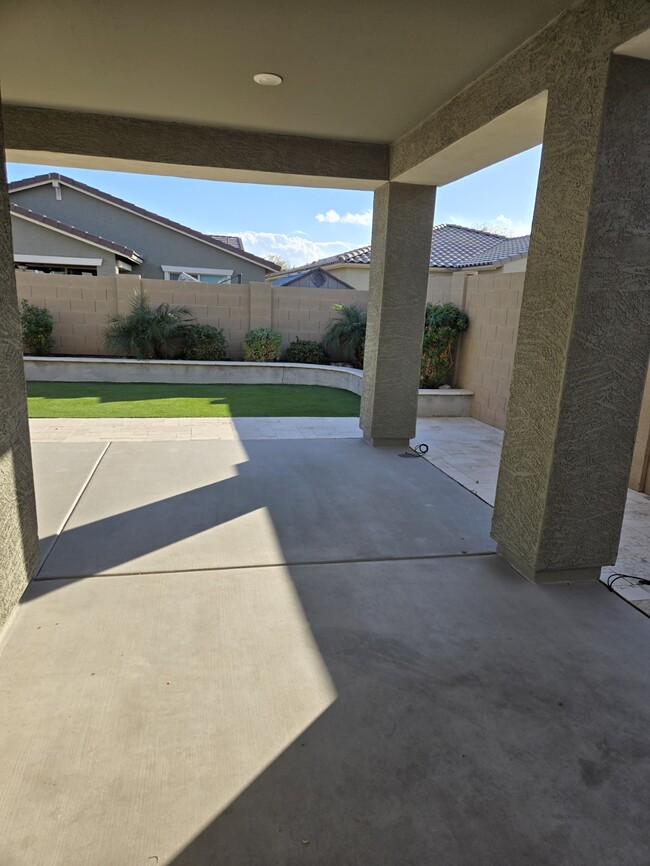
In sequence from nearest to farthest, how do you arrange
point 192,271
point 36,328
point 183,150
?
1. point 183,150
2. point 36,328
3. point 192,271

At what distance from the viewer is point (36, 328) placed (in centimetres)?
1104

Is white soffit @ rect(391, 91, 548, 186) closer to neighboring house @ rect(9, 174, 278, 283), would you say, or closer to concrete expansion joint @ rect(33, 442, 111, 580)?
concrete expansion joint @ rect(33, 442, 111, 580)

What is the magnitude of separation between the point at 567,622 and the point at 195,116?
193 inches

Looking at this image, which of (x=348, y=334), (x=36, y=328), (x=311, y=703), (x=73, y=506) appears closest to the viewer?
(x=311, y=703)

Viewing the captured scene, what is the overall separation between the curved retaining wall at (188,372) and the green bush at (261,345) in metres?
0.60

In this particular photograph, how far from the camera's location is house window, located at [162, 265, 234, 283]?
62.5 ft

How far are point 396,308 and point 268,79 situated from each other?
2.85 m

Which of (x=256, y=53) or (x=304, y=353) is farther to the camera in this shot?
(x=304, y=353)

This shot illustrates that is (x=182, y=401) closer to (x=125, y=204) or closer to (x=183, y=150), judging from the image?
(x=183, y=150)

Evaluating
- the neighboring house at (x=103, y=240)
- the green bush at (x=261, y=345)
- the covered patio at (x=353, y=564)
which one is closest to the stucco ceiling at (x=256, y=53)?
the covered patio at (x=353, y=564)

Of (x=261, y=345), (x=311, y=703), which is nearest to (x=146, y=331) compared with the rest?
(x=261, y=345)

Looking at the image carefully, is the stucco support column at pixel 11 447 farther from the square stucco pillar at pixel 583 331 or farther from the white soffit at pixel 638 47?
the white soffit at pixel 638 47

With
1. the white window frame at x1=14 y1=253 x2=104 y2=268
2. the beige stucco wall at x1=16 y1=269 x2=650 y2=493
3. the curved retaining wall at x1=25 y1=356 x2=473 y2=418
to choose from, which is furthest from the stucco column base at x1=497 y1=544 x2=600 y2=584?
the white window frame at x1=14 y1=253 x2=104 y2=268

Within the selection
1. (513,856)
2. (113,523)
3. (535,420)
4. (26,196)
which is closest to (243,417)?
(113,523)
